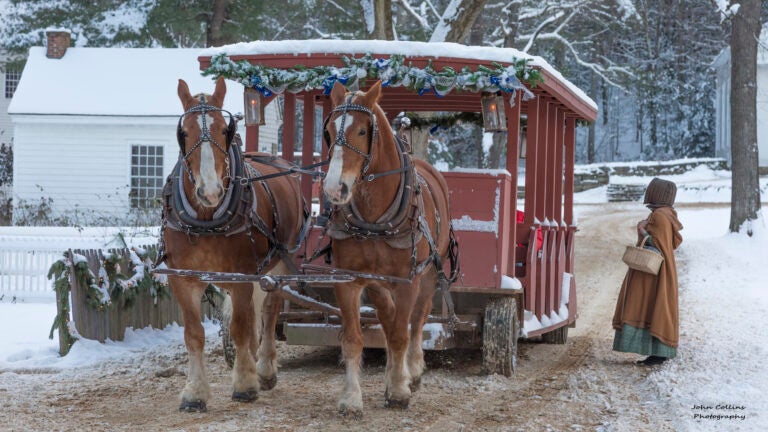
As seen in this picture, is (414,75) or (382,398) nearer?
(382,398)

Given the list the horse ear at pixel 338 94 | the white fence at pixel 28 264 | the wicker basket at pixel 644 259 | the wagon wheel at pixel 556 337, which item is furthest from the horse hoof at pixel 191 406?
the white fence at pixel 28 264

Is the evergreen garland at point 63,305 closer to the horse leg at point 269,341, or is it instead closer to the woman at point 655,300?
the horse leg at point 269,341

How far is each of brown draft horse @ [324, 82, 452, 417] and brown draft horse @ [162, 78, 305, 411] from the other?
0.66 metres

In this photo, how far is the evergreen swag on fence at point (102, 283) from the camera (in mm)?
9453

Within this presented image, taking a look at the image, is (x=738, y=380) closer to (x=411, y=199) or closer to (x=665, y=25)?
(x=411, y=199)

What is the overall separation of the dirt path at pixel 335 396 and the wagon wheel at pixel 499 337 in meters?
0.15

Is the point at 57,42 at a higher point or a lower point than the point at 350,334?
higher

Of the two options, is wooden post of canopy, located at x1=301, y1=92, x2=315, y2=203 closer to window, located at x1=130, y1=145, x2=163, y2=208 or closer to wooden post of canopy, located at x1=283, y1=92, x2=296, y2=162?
wooden post of canopy, located at x1=283, y1=92, x2=296, y2=162

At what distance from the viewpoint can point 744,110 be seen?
21281mm

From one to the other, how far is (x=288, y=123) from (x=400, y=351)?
11.1 ft

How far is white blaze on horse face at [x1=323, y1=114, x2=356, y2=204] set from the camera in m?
5.96

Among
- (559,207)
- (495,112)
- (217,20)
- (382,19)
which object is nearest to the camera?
(495,112)

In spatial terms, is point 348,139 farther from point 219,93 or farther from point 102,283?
point 102,283

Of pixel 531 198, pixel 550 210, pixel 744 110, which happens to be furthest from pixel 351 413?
→ pixel 744 110
